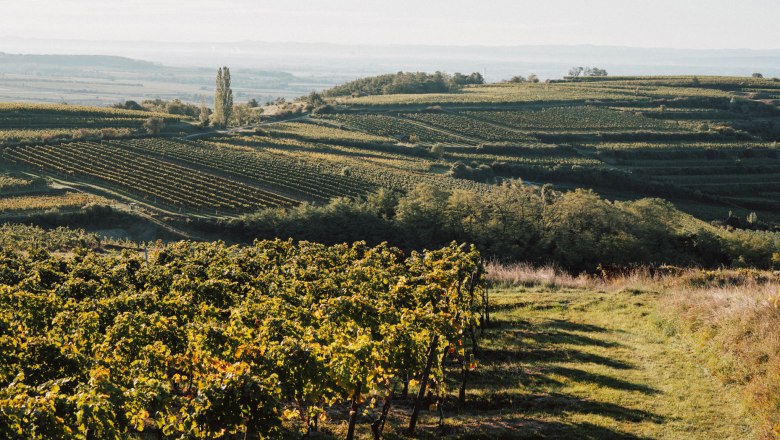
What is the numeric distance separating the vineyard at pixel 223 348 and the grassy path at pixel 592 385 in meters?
1.44

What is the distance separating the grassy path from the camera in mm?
17547

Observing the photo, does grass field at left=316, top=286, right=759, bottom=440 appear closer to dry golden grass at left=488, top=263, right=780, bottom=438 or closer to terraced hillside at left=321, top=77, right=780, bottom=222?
dry golden grass at left=488, top=263, right=780, bottom=438

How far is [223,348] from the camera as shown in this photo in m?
16.7

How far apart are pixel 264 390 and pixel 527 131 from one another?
415ft

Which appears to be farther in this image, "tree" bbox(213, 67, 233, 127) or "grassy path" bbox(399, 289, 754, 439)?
"tree" bbox(213, 67, 233, 127)

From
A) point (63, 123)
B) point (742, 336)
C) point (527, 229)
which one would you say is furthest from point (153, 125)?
point (742, 336)

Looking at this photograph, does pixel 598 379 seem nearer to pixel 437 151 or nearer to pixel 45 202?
pixel 45 202

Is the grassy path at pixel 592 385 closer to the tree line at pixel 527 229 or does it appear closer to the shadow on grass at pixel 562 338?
the shadow on grass at pixel 562 338

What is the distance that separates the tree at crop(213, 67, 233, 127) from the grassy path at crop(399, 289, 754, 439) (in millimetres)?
102777

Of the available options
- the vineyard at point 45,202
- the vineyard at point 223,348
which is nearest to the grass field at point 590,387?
the vineyard at point 223,348

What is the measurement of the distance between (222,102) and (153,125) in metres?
19.0

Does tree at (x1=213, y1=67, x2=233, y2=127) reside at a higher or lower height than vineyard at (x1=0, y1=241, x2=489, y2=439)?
higher

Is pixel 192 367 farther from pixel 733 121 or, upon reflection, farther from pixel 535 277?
pixel 733 121

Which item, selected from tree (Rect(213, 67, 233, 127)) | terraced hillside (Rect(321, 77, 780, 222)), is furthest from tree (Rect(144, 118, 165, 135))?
terraced hillside (Rect(321, 77, 780, 222))
